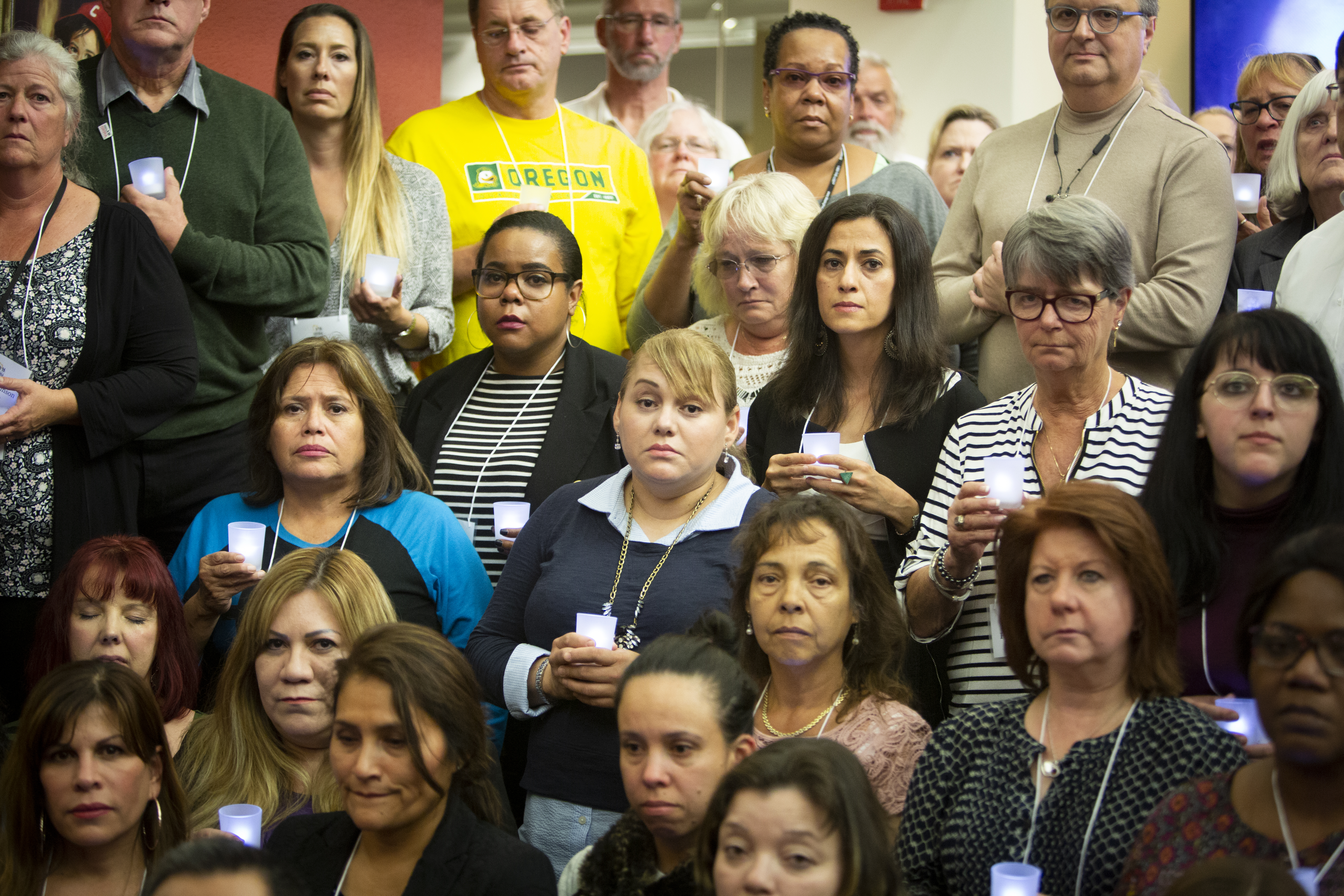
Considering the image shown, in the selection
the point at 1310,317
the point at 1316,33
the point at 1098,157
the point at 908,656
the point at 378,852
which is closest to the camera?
the point at 378,852

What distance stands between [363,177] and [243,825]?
2.50m

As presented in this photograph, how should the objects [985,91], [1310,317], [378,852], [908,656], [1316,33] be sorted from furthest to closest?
1. [985,91]
2. [1316,33]
3. [908,656]
4. [1310,317]
5. [378,852]

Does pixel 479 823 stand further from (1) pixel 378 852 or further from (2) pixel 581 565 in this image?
(2) pixel 581 565

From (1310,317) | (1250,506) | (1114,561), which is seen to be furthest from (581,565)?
(1310,317)

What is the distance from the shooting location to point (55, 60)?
3.72 metres

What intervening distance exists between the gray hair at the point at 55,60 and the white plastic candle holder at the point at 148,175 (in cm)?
19

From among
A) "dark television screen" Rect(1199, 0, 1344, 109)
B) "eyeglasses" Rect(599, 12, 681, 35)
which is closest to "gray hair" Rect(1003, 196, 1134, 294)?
"eyeglasses" Rect(599, 12, 681, 35)

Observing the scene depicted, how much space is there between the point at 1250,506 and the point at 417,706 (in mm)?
1726

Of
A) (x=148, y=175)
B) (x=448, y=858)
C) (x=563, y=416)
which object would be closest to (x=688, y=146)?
(x=563, y=416)

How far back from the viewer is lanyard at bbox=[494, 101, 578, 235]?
15.8 ft

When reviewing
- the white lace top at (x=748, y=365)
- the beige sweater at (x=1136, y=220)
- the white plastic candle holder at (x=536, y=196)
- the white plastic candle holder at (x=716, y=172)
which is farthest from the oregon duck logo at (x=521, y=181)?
the beige sweater at (x=1136, y=220)

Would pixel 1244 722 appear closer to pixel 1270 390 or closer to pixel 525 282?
pixel 1270 390

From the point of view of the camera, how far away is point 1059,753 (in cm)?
236

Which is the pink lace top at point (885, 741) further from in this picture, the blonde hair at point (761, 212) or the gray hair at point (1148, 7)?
the gray hair at point (1148, 7)
